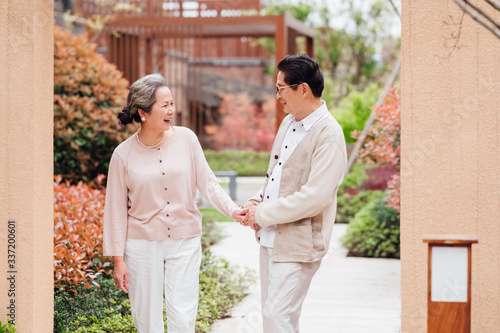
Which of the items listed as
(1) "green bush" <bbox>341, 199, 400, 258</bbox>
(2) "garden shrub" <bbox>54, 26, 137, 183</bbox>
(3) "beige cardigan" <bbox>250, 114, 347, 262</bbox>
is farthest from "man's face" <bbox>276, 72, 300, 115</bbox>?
(1) "green bush" <bbox>341, 199, 400, 258</bbox>

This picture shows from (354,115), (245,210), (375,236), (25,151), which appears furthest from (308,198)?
(354,115)

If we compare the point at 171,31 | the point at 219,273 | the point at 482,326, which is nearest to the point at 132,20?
the point at 171,31

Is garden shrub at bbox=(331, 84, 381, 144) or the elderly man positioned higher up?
garden shrub at bbox=(331, 84, 381, 144)

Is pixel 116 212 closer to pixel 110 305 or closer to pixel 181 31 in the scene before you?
pixel 110 305

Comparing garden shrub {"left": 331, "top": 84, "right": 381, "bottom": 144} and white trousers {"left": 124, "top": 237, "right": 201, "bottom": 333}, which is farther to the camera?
garden shrub {"left": 331, "top": 84, "right": 381, "bottom": 144}

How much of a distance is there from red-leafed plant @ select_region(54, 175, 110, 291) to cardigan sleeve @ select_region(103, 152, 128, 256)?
1.18m

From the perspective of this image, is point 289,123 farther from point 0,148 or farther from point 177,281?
point 0,148

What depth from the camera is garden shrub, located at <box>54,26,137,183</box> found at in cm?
749

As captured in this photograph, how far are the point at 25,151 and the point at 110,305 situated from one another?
1.83m

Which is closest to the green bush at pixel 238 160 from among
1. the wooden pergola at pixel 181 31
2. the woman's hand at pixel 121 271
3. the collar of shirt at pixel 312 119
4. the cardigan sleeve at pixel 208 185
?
the wooden pergola at pixel 181 31

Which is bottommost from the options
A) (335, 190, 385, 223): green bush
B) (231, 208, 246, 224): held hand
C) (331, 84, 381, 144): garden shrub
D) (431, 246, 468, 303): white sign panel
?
(335, 190, 385, 223): green bush

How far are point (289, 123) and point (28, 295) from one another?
5.25ft

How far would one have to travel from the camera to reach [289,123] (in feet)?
12.0

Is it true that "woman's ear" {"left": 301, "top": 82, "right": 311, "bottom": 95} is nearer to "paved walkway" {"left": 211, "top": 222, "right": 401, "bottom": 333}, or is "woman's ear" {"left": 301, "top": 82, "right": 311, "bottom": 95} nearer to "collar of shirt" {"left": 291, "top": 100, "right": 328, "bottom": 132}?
"collar of shirt" {"left": 291, "top": 100, "right": 328, "bottom": 132}
